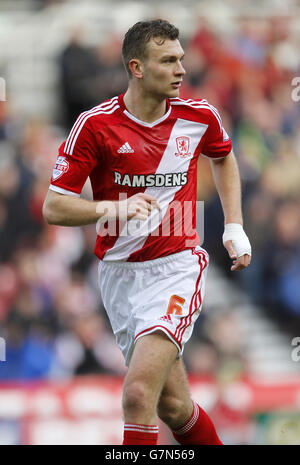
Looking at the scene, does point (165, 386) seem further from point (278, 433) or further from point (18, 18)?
point (18, 18)

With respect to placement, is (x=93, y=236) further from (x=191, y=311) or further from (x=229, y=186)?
(x=191, y=311)

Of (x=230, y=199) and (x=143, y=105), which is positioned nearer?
(x=143, y=105)

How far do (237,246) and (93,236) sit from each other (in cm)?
515

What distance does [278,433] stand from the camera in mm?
9414

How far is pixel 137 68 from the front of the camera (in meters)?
5.68

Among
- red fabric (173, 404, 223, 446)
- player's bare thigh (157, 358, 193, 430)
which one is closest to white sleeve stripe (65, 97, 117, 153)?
player's bare thigh (157, 358, 193, 430)

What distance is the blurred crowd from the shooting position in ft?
33.5

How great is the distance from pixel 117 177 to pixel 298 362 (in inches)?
251

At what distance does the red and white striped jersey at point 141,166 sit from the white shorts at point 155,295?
0.08 meters

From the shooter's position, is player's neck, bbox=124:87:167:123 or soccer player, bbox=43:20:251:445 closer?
soccer player, bbox=43:20:251:445
